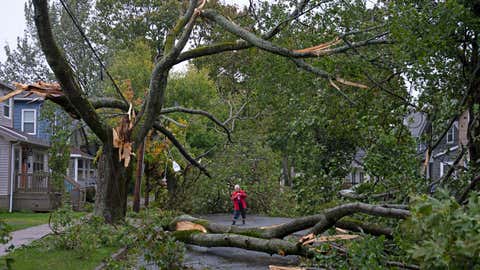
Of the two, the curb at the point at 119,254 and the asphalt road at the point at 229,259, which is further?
the curb at the point at 119,254

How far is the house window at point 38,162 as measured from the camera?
94.9 ft

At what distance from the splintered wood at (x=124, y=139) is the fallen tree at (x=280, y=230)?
188 cm

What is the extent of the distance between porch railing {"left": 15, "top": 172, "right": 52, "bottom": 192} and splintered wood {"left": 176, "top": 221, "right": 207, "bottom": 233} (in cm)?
1434

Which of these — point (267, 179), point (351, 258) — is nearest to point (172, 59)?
point (351, 258)

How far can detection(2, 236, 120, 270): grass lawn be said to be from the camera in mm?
8953

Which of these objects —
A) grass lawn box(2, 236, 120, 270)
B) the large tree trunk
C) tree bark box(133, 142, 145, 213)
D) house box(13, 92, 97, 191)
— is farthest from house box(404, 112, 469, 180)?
house box(13, 92, 97, 191)

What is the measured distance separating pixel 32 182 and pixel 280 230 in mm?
18590

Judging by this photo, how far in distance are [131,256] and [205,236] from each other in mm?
1586

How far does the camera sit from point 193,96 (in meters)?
32.3

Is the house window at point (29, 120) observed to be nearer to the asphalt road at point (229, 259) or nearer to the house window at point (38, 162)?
the house window at point (38, 162)

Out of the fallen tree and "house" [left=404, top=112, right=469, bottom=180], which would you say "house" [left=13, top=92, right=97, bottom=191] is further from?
"house" [left=404, top=112, right=469, bottom=180]

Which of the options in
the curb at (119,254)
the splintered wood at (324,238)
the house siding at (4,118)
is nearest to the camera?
the splintered wood at (324,238)

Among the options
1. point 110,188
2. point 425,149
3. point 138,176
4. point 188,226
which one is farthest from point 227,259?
point 138,176

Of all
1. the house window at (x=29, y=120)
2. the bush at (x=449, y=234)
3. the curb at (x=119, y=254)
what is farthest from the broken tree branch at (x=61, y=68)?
the house window at (x=29, y=120)
